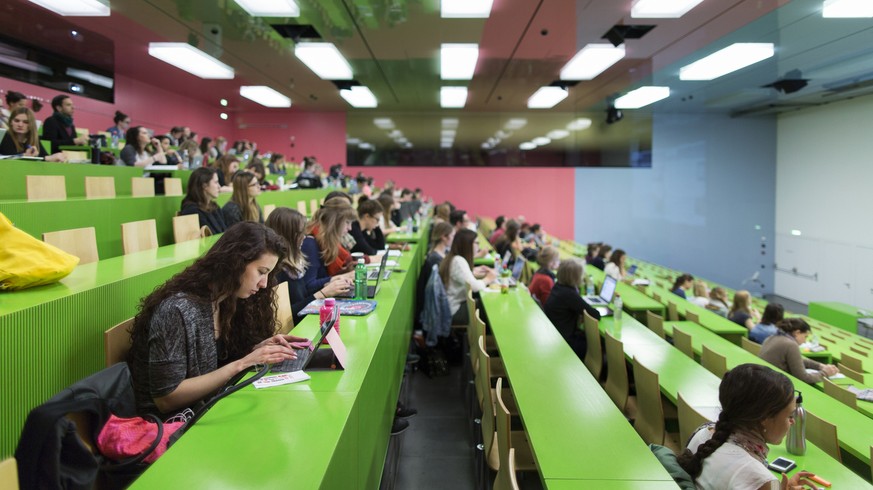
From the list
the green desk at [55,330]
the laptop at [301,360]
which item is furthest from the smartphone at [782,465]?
the green desk at [55,330]

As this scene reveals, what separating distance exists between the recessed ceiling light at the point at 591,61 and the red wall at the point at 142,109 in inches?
289

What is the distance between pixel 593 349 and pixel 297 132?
1118 cm

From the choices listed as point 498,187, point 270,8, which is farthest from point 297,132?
point 270,8

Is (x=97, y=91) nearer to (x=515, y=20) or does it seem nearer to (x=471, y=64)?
(x=471, y=64)

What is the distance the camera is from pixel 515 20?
617cm

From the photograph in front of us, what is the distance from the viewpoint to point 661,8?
5582 millimetres

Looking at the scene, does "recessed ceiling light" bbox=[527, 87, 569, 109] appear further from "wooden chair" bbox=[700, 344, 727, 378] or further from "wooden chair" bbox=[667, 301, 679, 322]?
"wooden chair" bbox=[700, 344, 727, 378]

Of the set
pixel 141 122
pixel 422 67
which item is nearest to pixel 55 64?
pixel 141 122

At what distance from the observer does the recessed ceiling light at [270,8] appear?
5.53 meters

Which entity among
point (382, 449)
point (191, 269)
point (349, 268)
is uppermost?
point (191, 269)

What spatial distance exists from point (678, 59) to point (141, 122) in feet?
30.6

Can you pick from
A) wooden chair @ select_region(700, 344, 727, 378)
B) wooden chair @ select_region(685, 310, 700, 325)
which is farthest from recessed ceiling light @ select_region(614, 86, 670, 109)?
wooden chair @ select_region(700, 344, 727, 378)

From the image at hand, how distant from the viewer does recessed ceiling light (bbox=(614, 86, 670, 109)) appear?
10202 millimetres

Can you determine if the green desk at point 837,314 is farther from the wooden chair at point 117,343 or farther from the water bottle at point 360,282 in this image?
the wooden chair at point 117,343
